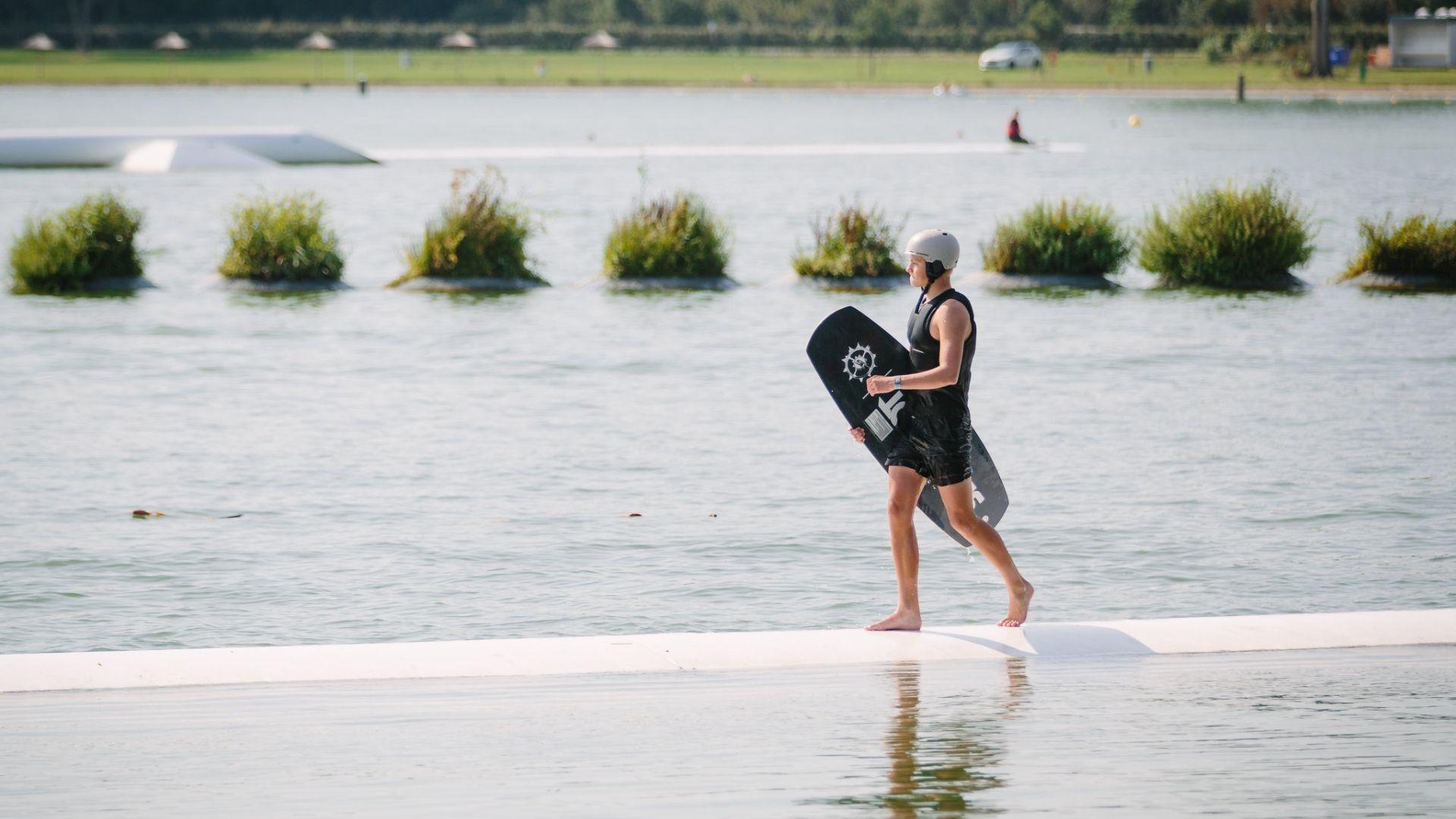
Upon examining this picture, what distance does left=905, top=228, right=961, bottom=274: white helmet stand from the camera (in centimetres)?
728

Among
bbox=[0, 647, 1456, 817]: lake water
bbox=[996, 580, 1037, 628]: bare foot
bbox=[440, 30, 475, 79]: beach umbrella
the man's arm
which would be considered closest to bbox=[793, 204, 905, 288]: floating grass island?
bbox=[996, 580, 1037, 628]: bare foot

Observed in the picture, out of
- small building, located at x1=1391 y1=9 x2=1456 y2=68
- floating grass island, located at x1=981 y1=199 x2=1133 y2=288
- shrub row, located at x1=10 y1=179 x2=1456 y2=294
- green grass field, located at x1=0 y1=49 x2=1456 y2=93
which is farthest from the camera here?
small building, located at x1=1391 y1=9 x2=1456 y2=68

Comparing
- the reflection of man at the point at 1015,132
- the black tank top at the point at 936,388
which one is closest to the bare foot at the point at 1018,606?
the black tank top at the point at 936,388

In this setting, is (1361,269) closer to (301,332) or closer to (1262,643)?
(301,332)

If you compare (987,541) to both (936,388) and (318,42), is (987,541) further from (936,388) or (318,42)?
(318,42)

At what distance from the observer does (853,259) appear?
85.0 feet

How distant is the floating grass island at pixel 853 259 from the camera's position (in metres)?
25.9

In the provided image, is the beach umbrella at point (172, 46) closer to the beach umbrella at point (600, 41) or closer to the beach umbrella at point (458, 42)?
the beach umbrella at point (458, 42)

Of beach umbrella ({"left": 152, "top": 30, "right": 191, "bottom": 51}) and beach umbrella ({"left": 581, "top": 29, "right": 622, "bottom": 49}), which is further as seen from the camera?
beach umbrella ({"left": 581, "top": 29, "right": 622, "bottom": 49})

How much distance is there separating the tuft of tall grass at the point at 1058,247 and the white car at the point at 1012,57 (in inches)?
3173

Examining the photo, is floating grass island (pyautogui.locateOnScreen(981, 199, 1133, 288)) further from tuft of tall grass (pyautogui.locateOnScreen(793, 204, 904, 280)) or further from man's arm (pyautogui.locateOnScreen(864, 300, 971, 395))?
man's arm (pyautogui.locateOnScreen(864, 300, 971, 395))

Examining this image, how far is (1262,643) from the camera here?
751 centimetres

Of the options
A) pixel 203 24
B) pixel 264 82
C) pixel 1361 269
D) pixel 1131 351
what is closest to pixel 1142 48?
pixel 264 82

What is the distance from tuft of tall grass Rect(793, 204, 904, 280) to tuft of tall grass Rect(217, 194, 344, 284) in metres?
6.52
